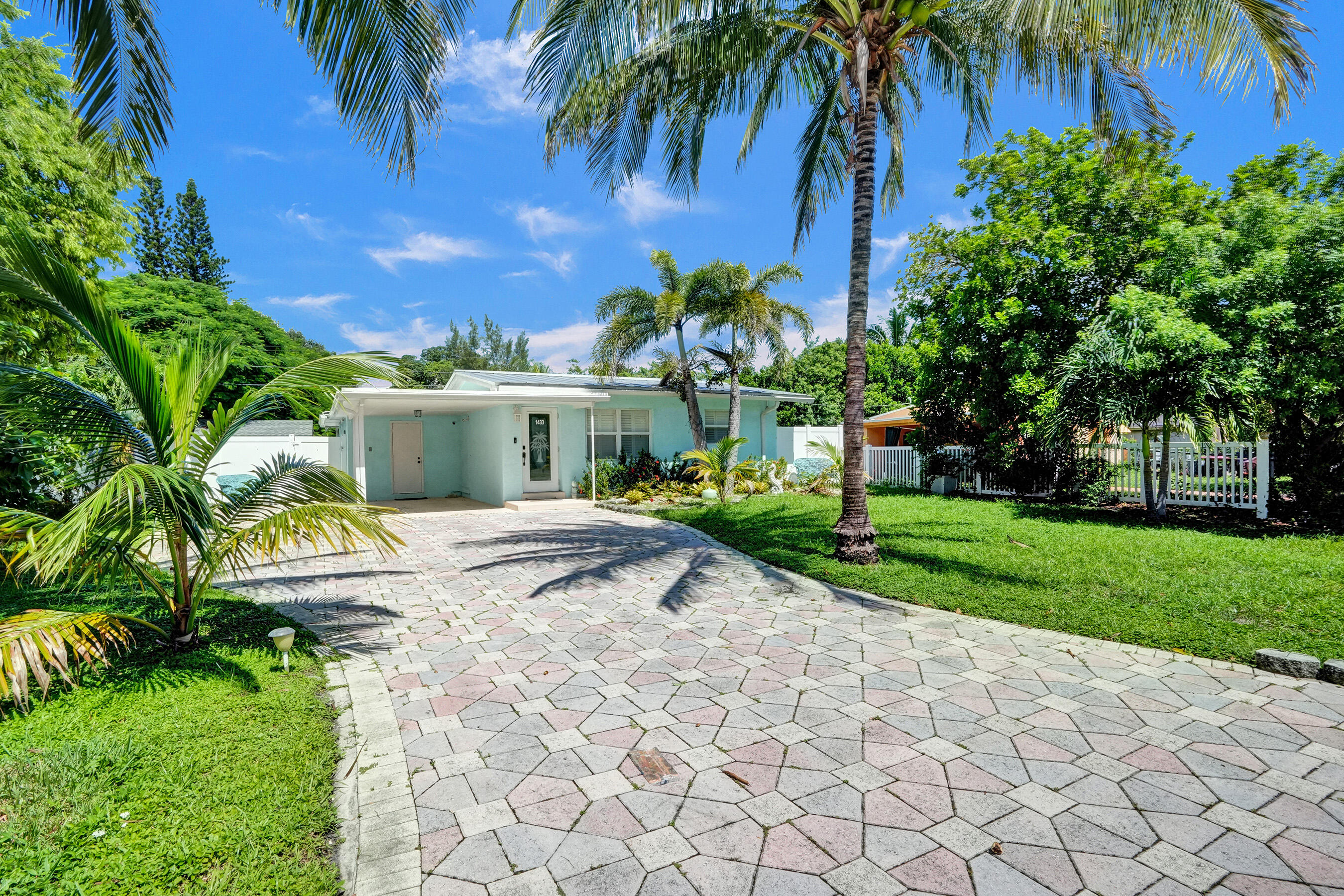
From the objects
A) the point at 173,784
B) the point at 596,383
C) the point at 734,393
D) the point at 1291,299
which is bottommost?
the point at 173,784

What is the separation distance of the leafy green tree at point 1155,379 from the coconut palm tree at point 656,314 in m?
8.16

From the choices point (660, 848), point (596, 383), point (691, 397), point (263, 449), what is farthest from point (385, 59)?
point (263, 449)

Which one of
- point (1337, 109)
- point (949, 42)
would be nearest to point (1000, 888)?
point (949, 42)

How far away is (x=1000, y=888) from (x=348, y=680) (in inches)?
160

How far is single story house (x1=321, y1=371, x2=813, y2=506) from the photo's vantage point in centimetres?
1423

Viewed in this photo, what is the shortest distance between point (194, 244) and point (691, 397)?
3556cm

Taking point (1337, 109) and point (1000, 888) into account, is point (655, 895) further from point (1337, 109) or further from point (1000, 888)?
point (1337, 109)

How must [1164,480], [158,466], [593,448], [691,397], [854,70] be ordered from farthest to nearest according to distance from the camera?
[691,397] < [593,448] < [1164,480] < [854,70] < [158,466]

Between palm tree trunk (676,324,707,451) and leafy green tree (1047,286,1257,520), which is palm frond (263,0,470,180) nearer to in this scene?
leafy green tree (1047,286,1257,520)

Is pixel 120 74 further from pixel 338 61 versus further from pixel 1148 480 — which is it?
pixel 1148 480

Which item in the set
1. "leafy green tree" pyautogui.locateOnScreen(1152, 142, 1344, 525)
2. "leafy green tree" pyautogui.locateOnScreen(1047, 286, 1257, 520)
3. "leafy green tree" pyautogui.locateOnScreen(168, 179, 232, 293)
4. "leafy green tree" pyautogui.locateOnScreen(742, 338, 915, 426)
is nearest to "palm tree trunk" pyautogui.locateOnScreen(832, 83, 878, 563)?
"leafy green tree" pyautogui.locateOnScreen(1047, 286, 1257, 520)

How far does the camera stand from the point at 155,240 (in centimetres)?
3312

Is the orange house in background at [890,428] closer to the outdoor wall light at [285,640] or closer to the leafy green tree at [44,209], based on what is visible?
the outdoor wall light at [285,640]

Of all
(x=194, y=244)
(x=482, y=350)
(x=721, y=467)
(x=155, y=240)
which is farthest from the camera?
(x=482, y=350)
